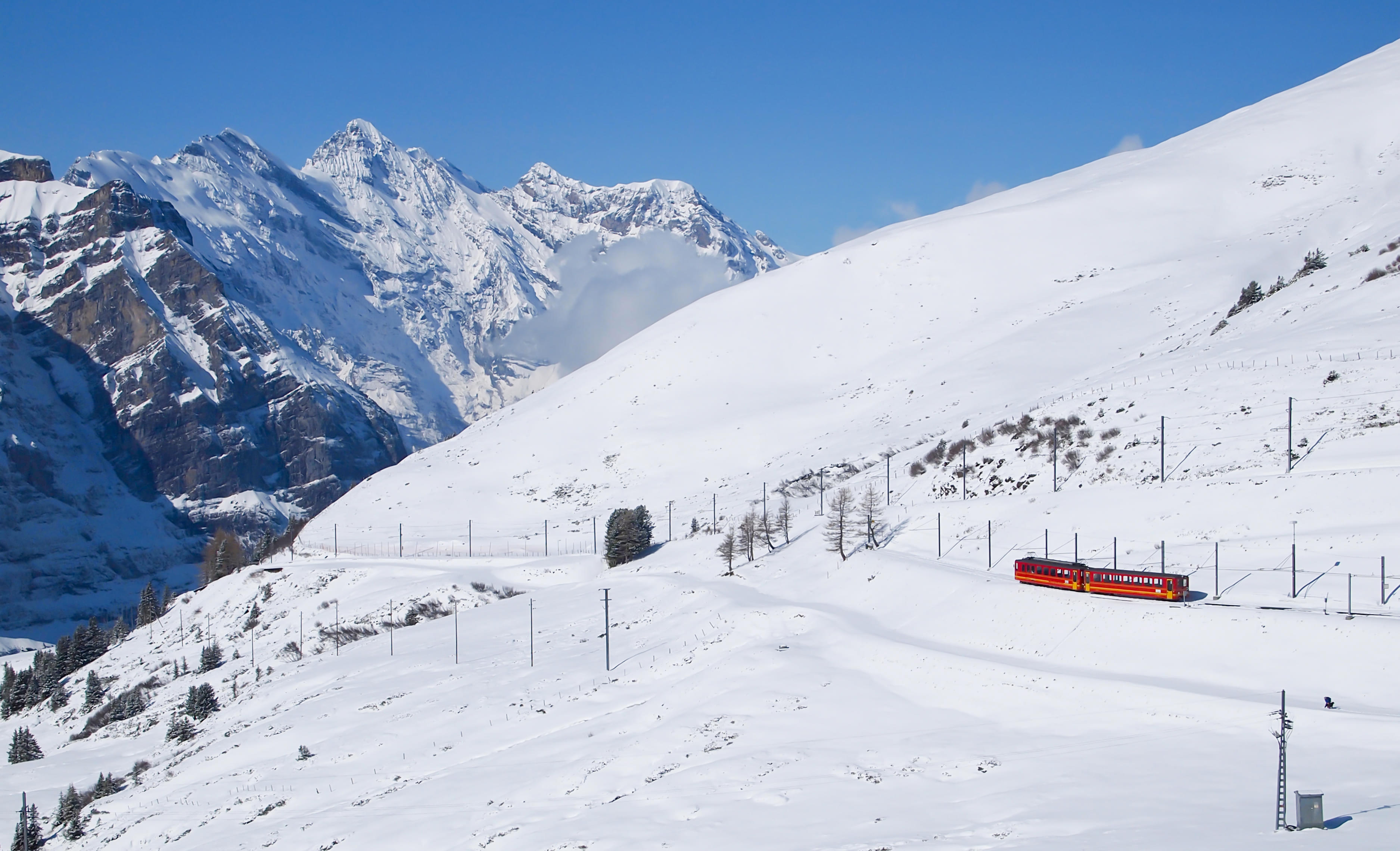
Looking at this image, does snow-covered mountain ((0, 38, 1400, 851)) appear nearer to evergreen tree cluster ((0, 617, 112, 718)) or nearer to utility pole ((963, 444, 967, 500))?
utility pole ((963, 444, 967, 500))

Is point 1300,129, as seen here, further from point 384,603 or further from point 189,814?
point 189,814

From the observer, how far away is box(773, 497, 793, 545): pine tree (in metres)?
92.7

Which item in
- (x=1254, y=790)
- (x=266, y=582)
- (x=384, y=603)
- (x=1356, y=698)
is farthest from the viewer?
(x=266, y=582)

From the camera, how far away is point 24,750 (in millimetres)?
94312

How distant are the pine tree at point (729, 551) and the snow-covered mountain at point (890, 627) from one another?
1.64m

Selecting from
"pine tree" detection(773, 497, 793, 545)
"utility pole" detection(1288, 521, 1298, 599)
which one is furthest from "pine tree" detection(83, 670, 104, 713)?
"utility pole" detection(1288, 521, 1298, 599)

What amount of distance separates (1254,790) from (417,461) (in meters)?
158

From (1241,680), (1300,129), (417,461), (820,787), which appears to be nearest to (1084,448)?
(1241,680)

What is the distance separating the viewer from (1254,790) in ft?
105

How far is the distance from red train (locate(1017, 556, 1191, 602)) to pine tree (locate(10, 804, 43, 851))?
60.0 metres

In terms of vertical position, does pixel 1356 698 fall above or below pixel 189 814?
above

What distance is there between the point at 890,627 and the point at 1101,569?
12379 millimetres

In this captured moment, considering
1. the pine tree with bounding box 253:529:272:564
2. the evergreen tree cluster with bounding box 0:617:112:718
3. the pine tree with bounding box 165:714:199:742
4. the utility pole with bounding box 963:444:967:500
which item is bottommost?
the evergreen tree cluster with bounding box 0:617:112:718

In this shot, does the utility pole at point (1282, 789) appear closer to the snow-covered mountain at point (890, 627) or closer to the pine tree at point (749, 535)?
the snow-covered mountain at point (890, 627)
